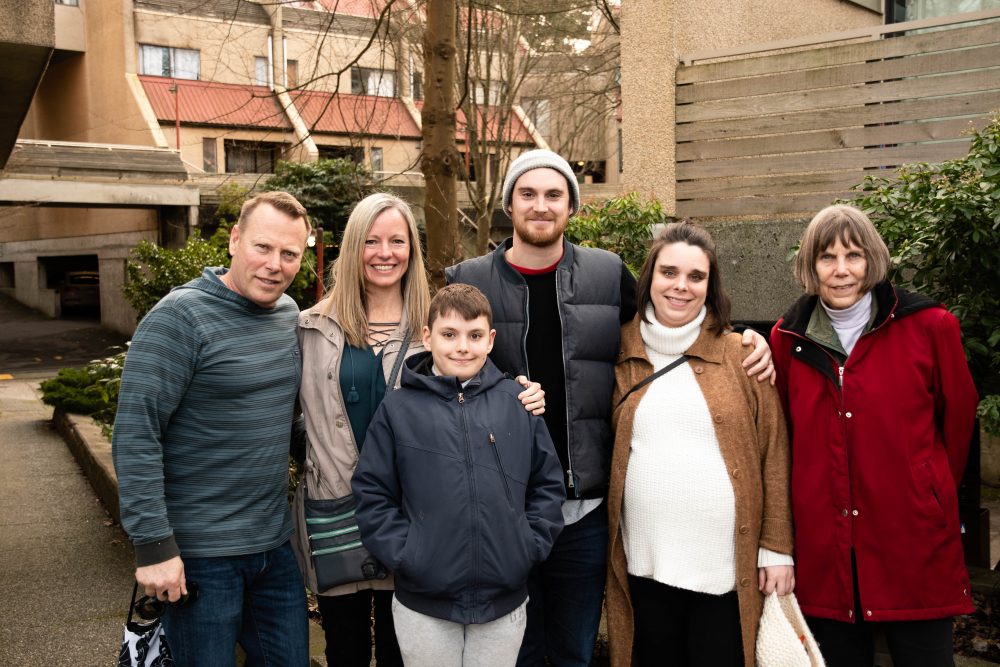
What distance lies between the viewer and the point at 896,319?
3.00 meters

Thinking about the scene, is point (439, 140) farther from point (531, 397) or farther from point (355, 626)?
point (355, 626)

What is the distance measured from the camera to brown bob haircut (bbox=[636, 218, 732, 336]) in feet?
10.6

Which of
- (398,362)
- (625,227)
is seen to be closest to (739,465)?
(398,362)

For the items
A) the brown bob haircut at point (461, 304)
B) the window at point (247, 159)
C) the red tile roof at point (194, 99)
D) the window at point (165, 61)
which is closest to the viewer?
the brown bob haircut at point (461, 304)

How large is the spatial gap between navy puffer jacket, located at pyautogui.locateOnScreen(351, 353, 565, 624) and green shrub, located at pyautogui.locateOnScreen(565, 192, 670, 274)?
16.7ft

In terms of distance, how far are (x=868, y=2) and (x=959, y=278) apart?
768 centimetres

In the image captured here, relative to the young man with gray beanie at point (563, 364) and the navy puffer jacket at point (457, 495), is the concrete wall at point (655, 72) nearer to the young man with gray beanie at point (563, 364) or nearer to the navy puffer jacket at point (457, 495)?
the young man with gray beanie at point (563, 364)

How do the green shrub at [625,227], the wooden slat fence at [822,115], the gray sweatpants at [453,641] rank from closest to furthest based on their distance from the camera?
1. the gray sweatpants at [453,641]
2. the wooden slat fence at [822,115]
3. the green shrub at [625,227]

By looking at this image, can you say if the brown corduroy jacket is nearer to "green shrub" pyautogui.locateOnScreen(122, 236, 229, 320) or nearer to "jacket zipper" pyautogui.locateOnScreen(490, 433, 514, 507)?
"jacket zipper" pyautogui.locateOnScreen(490, 433, 514, 507)

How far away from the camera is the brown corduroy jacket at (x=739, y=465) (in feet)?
10.1

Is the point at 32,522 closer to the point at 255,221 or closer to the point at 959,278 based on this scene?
the point at 255,221

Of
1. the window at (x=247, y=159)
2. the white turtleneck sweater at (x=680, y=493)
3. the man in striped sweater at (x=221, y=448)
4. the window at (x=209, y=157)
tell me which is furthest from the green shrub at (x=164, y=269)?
the window at (x=247, y=159)

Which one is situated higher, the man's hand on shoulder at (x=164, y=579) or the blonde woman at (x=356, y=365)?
the blonde woman at (x=356, y=365)

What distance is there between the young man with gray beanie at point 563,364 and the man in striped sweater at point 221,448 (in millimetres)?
834
